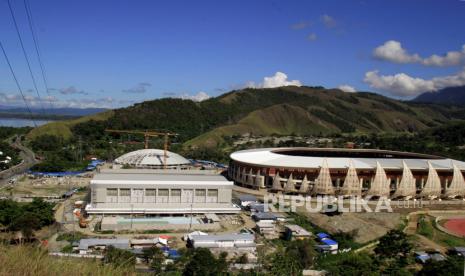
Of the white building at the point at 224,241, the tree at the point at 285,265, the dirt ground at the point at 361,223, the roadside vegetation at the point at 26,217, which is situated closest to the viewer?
the tree at the point at 285,265

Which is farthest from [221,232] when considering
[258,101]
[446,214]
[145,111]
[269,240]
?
[258,101]

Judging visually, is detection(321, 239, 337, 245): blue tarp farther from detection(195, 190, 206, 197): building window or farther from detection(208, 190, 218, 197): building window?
detection(195, 190, 206, 197): building window

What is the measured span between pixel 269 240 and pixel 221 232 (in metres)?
2.67

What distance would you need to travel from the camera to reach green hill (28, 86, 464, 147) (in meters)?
75.6

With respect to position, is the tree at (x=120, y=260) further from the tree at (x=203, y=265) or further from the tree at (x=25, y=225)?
the tree at (x=25, y=225)

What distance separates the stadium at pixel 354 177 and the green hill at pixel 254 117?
3537cm

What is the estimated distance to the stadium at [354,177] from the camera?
32969 millimetres

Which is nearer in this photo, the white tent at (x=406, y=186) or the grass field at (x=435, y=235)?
the grass field at (x=435, y=235)

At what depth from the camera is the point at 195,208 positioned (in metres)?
27.1

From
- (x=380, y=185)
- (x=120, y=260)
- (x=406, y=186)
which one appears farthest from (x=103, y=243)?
(x=406, y=186)

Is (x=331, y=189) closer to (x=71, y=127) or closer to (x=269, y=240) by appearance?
(x=269, y=240)

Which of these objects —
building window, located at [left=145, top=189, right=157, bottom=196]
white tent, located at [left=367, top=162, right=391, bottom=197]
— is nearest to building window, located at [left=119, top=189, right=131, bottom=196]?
building window, located at [left=145, top=189, right=157, bottom=196]

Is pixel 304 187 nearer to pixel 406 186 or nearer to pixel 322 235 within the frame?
pixel 406 186

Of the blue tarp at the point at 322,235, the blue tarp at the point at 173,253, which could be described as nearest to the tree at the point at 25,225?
the blue tarp at the point at 173,253
